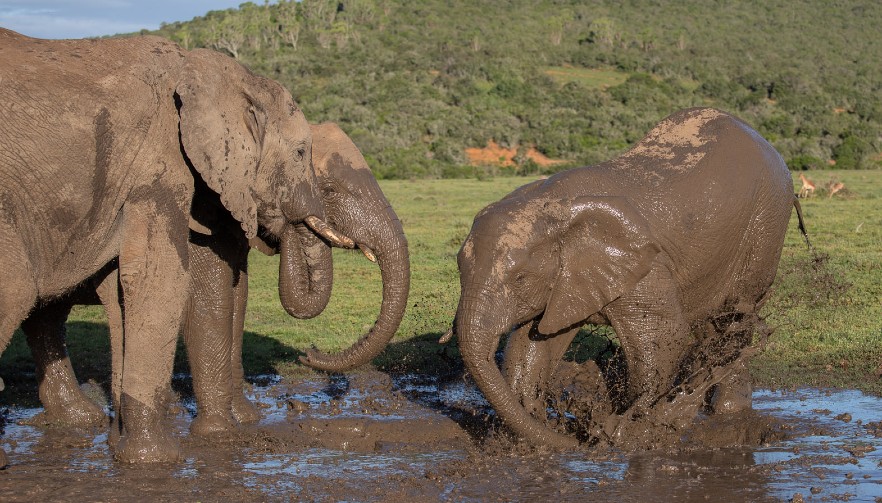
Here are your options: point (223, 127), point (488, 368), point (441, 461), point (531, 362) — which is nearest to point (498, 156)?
point (531, 362)

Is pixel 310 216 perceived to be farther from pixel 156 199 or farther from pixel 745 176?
pixel 745 176

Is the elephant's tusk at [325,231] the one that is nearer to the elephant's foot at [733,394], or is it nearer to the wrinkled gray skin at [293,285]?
the wrinkled gray skin at [293,285]

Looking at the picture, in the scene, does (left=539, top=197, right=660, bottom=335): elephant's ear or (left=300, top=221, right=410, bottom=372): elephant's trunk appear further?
(left=300, top=221, right=410, bottom=372): elephant's trunk

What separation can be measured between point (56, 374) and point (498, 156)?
1345 inches

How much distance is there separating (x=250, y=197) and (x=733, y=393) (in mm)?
3701

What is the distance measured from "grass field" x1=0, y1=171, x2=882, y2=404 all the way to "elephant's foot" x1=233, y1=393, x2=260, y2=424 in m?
1.66

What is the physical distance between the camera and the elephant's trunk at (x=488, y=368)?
695 cm

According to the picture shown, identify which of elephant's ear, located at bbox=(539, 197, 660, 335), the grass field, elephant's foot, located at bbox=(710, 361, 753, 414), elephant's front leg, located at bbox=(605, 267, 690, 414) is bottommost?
the grass field

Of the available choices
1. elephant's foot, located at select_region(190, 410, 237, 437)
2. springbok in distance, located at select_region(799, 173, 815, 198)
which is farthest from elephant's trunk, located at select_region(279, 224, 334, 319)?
springbok in distance, located at select_region(799, 173, 815, 198)

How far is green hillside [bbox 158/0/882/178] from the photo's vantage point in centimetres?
4272

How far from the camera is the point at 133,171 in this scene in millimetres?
6598

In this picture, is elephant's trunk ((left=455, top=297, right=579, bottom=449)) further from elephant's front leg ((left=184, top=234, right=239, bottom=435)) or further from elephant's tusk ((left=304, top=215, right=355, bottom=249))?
elephant's front leg ((left=184, top=234, right=239, bottom=435))

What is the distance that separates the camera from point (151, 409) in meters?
6.81

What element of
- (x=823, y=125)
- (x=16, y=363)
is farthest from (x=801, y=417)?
A: (x=823, y=125)
